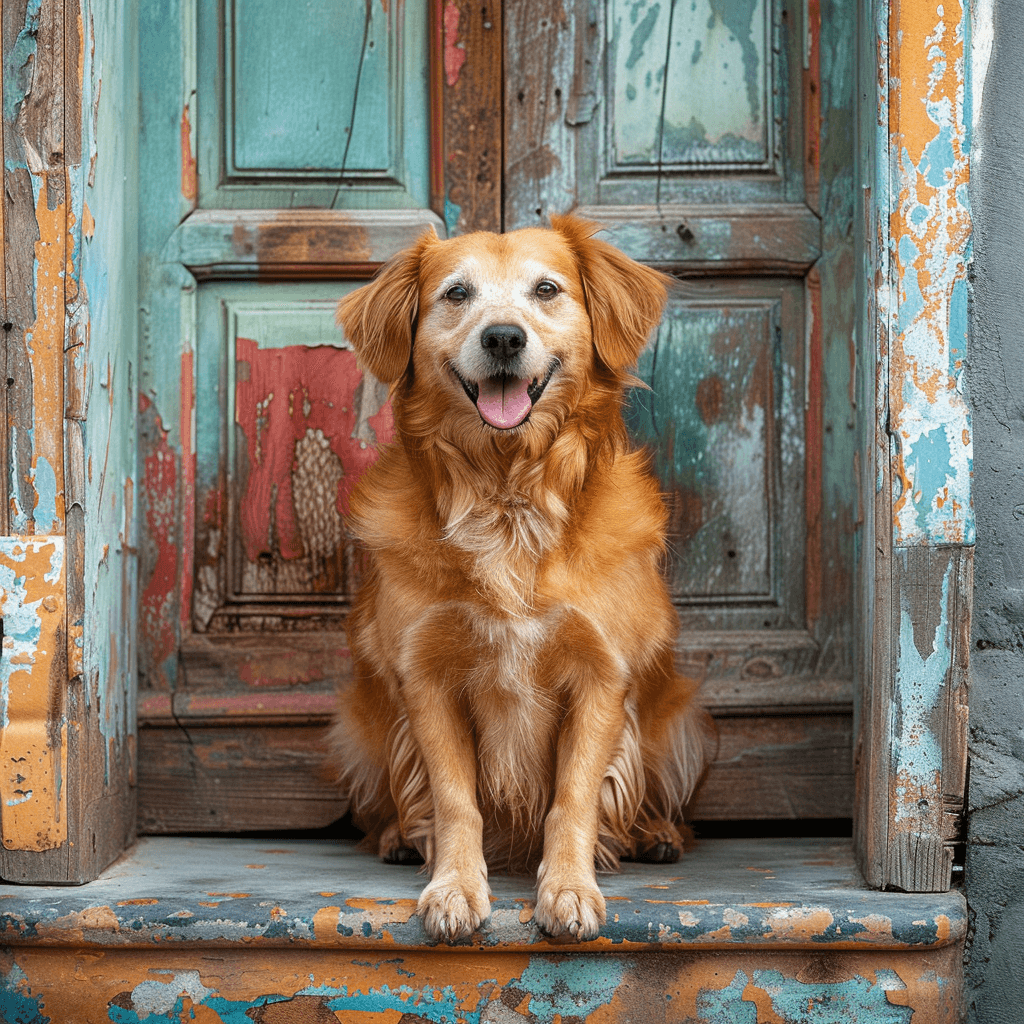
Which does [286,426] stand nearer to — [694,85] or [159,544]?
[159,544]

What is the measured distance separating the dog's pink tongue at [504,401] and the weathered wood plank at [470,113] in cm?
84

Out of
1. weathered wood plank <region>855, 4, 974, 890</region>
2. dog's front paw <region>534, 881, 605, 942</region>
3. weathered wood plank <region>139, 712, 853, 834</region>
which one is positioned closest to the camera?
dog's front paw <region>534, 881, 605, 942</region>

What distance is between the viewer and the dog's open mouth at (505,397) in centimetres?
208

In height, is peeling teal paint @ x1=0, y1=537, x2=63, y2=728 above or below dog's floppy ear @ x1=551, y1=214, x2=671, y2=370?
below

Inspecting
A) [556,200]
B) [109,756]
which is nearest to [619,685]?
[109,756]

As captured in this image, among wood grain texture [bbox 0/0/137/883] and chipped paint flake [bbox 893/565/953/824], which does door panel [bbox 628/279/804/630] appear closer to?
chipped paint flake [bbox 893/565/953/824]

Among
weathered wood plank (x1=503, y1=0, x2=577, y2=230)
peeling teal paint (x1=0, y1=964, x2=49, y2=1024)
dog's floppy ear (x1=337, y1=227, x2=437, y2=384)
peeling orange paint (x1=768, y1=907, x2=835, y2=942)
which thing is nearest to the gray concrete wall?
peeling orange paint (x1=768, y1=907, x2=835, y2=942)

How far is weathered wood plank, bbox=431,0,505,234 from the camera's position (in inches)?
108

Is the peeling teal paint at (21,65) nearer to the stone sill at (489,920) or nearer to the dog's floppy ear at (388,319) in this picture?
the dog's floppy ear at (388,319)

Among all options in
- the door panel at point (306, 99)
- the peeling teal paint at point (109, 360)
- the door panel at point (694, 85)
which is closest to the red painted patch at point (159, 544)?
the peeling teal paint at point (109, 360)

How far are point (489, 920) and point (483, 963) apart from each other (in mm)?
91

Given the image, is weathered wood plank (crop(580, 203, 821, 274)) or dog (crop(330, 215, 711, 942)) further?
weathered wood plank (crop(580, 203, 821, 274))

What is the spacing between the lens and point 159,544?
2.71 meters

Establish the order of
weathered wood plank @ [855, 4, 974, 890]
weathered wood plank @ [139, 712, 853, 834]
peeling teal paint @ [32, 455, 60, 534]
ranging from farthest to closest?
weathered wood plank @ [139, 712, 853, 834], peeling teal paint @ [32, 455, 60, 534], weathered wood plank @ [855, 4, 974, 890]
